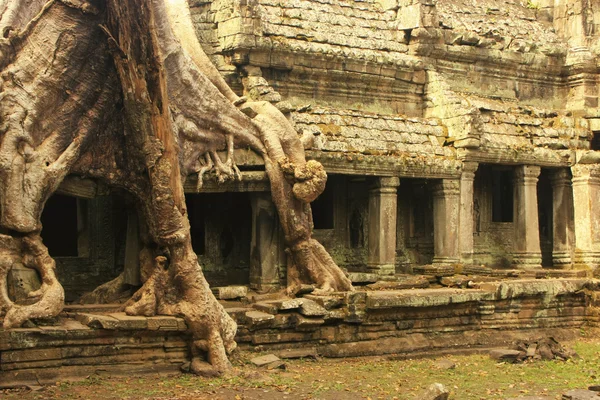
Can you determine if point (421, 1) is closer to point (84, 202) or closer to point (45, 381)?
point (84, 202)

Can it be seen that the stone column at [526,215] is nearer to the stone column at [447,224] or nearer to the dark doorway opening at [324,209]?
the stone column at [447,224]

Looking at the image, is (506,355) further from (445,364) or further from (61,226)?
(61,226)

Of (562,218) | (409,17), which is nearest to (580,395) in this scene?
(562,218)

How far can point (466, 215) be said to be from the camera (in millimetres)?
17641

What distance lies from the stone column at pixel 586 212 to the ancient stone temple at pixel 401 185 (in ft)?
0.09

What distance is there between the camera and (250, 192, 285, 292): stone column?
14719 mm

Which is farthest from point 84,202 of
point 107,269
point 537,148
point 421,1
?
point 537,148

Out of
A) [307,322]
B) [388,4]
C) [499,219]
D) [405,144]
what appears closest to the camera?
[307,322]

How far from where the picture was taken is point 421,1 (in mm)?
18359

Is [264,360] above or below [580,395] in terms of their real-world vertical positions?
above

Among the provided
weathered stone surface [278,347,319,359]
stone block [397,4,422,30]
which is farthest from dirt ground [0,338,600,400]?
stone block [397,4,422,30]

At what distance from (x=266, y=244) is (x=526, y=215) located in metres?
6.04

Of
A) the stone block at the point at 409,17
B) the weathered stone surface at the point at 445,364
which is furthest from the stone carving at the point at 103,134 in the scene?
Result: the stone block at the point at 409,17

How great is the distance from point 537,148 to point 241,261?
630 cm
